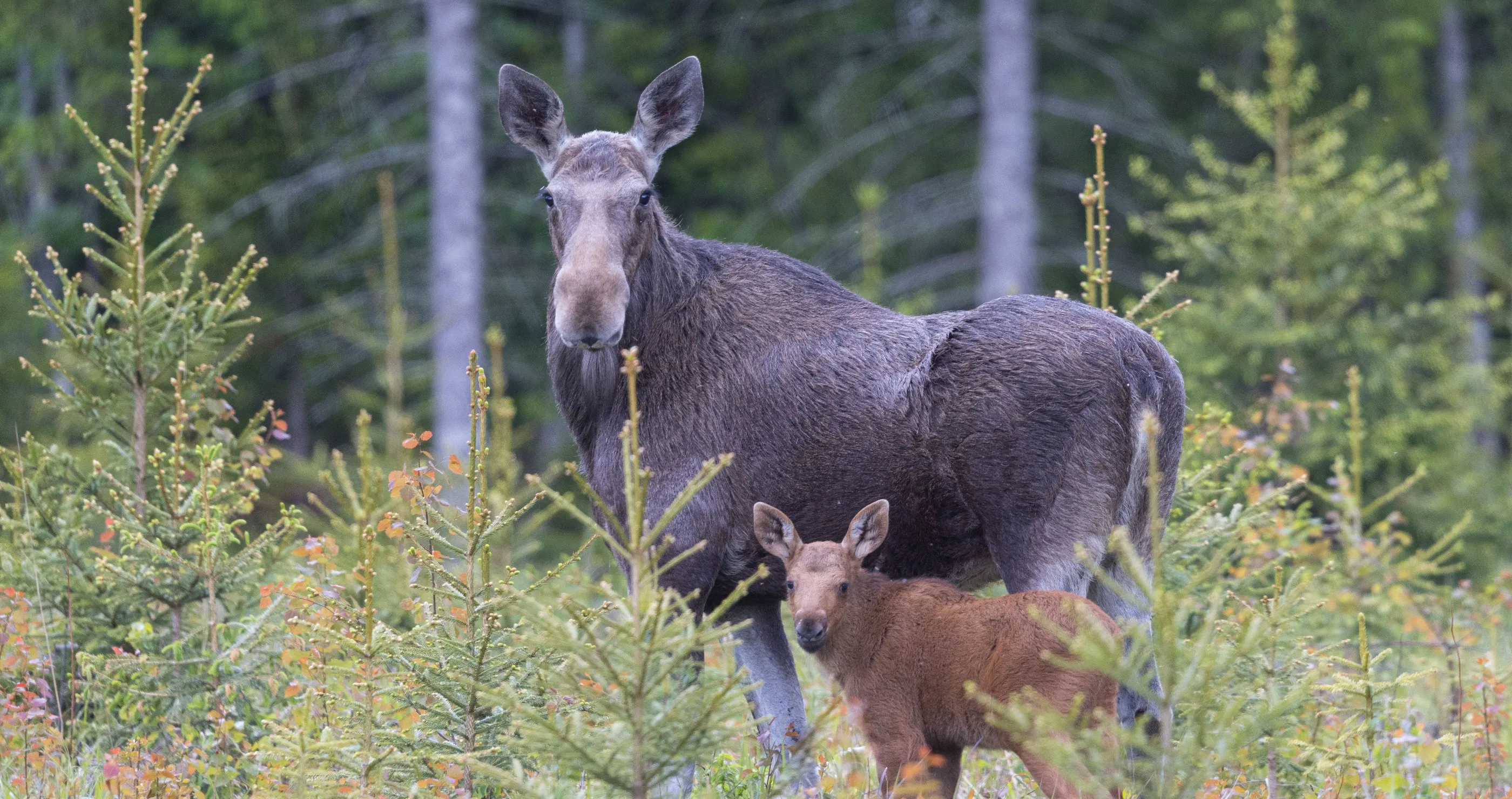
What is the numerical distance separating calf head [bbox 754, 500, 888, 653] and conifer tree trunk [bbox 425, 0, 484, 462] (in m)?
12.3

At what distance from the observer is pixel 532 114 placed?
21.4 ft

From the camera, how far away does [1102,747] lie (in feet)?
13.4

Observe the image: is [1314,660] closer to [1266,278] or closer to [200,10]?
[1266,278]

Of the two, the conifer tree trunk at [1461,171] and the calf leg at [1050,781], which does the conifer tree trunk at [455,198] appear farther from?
the conifer tree trunk at [1461,171]

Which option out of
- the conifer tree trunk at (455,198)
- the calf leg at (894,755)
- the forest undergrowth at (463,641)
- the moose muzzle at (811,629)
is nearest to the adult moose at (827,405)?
the forest undergrowth at (463,641)

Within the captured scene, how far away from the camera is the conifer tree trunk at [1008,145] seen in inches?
702

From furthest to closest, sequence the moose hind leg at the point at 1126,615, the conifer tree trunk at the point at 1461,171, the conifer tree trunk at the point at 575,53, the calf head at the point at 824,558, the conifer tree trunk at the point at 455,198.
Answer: the conifer tree trunk at the point at 1461,171 → the conifer tree trunk at the point at 575,53 → the conifer tree trunk at the point at 455,198 → the moose hind leg at the point at 1126,615 → the calf head at the point at 824,558

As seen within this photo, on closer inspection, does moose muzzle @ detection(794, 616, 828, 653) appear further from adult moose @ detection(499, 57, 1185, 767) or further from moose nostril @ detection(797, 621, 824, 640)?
adult moose @ detection(499, 57, 1185, 767)

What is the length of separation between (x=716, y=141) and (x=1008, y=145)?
18.9 ft

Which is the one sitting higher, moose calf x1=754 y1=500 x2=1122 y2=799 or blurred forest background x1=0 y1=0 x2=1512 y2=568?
blurred forest background x1=0 y1=0 x2=1512 y2=568

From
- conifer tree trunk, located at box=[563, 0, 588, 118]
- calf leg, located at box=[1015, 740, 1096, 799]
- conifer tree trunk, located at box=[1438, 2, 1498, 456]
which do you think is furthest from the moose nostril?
conifer tree trunk, located at box=[1438, 2, 1498, 456]

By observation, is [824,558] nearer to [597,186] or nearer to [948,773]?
[948,773]

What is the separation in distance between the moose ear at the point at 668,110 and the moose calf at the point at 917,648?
194 centimetres

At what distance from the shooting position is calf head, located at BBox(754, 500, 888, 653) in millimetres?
5402
